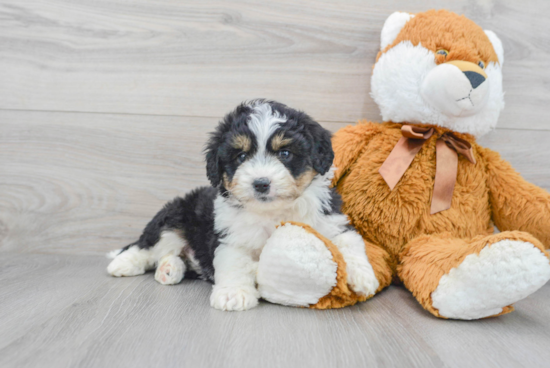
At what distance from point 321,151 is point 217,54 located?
1093mm

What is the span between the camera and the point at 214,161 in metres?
1.67

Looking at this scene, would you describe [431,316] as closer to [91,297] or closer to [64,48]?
[91,297]

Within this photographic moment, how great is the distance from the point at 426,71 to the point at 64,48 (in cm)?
206

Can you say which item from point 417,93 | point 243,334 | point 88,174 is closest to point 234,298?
point 243,334

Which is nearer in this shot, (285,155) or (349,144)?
(285,155)

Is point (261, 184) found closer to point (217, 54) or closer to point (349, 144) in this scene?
point (349, 144)

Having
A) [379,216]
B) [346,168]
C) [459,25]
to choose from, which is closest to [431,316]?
[379,216]

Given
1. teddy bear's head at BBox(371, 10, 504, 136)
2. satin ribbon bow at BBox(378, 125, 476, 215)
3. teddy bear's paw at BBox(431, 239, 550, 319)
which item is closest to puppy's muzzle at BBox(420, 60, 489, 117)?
teddy bear's head at BBox(371, 10, 504, 136)

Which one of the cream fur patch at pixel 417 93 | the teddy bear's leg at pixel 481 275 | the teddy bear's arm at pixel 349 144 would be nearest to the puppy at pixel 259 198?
the teddy bear's arm at pixel 349 144

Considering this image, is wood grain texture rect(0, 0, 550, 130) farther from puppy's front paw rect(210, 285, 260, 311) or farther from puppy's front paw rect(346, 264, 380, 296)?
puppy's front paw rect(210, 285, 260, 311)

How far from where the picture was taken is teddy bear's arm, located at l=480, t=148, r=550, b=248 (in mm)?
1791

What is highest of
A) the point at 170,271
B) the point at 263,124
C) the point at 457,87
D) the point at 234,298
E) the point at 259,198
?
the point at 457,87

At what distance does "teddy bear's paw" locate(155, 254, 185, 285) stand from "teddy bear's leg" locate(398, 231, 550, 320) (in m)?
1.07

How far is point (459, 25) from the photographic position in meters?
1.87
